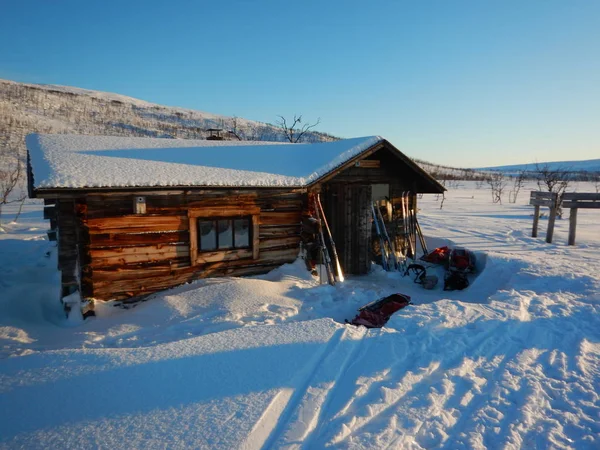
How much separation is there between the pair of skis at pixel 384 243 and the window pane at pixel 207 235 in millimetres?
5108

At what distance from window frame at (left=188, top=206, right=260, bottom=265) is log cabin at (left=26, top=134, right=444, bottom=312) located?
0.02 meters

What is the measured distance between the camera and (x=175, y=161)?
8867 mm

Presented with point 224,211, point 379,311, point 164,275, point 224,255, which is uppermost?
point 224,211

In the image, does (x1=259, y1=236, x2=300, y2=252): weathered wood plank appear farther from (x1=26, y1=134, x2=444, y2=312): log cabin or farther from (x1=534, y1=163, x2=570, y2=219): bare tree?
(x1=534, y1=163, x2=570, y2=219): bare tree

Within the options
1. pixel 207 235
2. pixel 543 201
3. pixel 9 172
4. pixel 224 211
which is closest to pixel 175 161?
pixel 224 211

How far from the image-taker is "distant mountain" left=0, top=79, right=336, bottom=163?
46406 mm

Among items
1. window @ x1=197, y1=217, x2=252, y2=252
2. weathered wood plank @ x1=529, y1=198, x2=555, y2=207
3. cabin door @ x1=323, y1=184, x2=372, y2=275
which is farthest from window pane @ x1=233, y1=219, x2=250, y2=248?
weathered wood plank @ x1=529, y1=198, x2=555, y2=207

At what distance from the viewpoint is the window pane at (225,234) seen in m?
8.62

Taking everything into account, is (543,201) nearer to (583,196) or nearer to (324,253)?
(583,196)

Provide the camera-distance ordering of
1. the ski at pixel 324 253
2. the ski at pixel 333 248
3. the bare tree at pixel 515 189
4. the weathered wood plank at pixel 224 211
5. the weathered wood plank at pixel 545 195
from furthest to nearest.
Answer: the bare tree at pixel 515 189, the weathered wood plank at pixel 545 195, the ski at pixel 333 248, the ski at pixel 324 253, the weathered wood plank at pixel 224 211

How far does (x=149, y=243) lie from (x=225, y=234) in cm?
175

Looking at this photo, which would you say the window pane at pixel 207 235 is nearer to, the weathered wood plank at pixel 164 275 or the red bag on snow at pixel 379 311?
the weathered wood plank at pixel 164 275

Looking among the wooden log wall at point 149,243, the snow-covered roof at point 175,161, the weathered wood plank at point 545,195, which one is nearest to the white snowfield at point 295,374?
the wooden log wall at point 149,243

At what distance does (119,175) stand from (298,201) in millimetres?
4333
